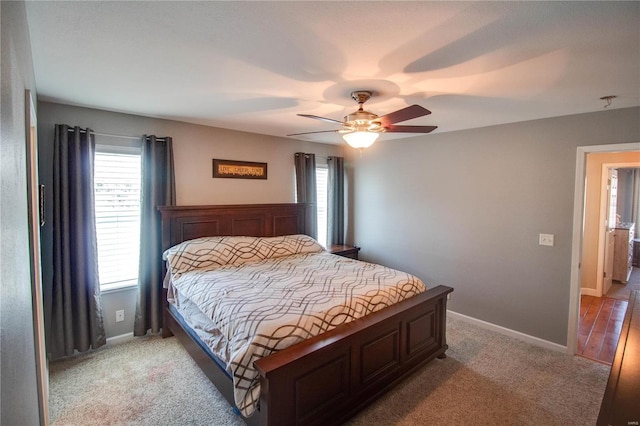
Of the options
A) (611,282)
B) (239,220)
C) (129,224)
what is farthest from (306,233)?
(611,282)

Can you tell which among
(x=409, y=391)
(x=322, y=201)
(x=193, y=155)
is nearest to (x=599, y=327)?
(x=409, y=391)

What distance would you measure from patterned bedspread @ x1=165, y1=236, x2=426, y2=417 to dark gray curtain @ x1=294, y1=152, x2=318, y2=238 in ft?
3.77

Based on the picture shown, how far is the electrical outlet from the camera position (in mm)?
3258

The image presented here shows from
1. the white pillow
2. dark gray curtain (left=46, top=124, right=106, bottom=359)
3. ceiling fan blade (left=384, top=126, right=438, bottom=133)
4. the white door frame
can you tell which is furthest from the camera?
the white pillow

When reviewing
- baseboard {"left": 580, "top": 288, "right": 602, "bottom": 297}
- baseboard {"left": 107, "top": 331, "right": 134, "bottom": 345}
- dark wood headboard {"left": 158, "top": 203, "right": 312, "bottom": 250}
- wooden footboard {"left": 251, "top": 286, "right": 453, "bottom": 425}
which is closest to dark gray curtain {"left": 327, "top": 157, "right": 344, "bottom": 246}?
dark wood headboard {"left": 158, "top": 203, "right": 312, "bottom": 250}

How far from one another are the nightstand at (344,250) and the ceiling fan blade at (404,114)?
257 cm

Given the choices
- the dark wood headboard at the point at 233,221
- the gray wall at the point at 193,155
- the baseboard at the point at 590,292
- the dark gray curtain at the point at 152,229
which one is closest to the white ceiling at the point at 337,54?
the gray wall at the point at 193,155

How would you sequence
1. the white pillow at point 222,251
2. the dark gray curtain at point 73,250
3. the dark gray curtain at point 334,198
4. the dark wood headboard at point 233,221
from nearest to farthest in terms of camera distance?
the dark gray curtain at point 73,250 < the white pillow at point 222,251 < the dark wood headboard at point 233,221 < the dark gray curtain at point 334,198

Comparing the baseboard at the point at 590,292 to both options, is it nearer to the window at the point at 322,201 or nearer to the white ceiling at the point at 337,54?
the white ceiling at the point at 337,54

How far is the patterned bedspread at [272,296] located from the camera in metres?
1.85

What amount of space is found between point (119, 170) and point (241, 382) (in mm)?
2661

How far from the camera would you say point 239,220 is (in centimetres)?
401

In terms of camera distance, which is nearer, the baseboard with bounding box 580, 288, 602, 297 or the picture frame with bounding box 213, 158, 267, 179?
the picture frame with bounding box 213, 158, 267, 179

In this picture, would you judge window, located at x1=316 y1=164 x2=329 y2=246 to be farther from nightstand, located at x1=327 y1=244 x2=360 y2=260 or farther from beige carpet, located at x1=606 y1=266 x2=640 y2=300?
beige carpet, located at x1=606 y1=266 x2=640 y2=300
